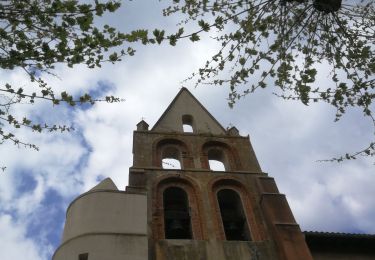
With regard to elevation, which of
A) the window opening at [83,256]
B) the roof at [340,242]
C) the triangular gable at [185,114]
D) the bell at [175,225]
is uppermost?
the triangular gable at [185,114]

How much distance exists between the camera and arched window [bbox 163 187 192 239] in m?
12.8

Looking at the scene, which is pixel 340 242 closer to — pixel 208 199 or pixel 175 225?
pixel 208 199

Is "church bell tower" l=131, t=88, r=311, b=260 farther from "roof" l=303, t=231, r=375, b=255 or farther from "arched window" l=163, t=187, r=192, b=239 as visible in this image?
"roof" l=303, t=231, r=375, b=255

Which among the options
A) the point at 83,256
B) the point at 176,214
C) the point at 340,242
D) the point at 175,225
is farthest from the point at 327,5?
the point at 340,242

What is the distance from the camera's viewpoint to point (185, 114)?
19766mm

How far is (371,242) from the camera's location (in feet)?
44.1

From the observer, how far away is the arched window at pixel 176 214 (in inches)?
506

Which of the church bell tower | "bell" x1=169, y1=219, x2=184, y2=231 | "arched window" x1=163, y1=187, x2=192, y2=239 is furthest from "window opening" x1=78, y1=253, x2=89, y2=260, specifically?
"bell" x1=169, y1=219, x2=184, y2=231

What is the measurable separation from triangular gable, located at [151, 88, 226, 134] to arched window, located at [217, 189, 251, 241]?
4.19 metres

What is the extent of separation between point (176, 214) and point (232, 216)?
1878mm

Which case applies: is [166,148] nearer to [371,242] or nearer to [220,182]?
[220,182]

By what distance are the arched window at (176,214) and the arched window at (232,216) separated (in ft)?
4.07

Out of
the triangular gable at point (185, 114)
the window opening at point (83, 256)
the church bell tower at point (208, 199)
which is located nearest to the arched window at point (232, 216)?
the church bell tower at point (208, 199)

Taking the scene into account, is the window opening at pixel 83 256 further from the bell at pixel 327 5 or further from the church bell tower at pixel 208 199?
the bell at pixel 327 5
